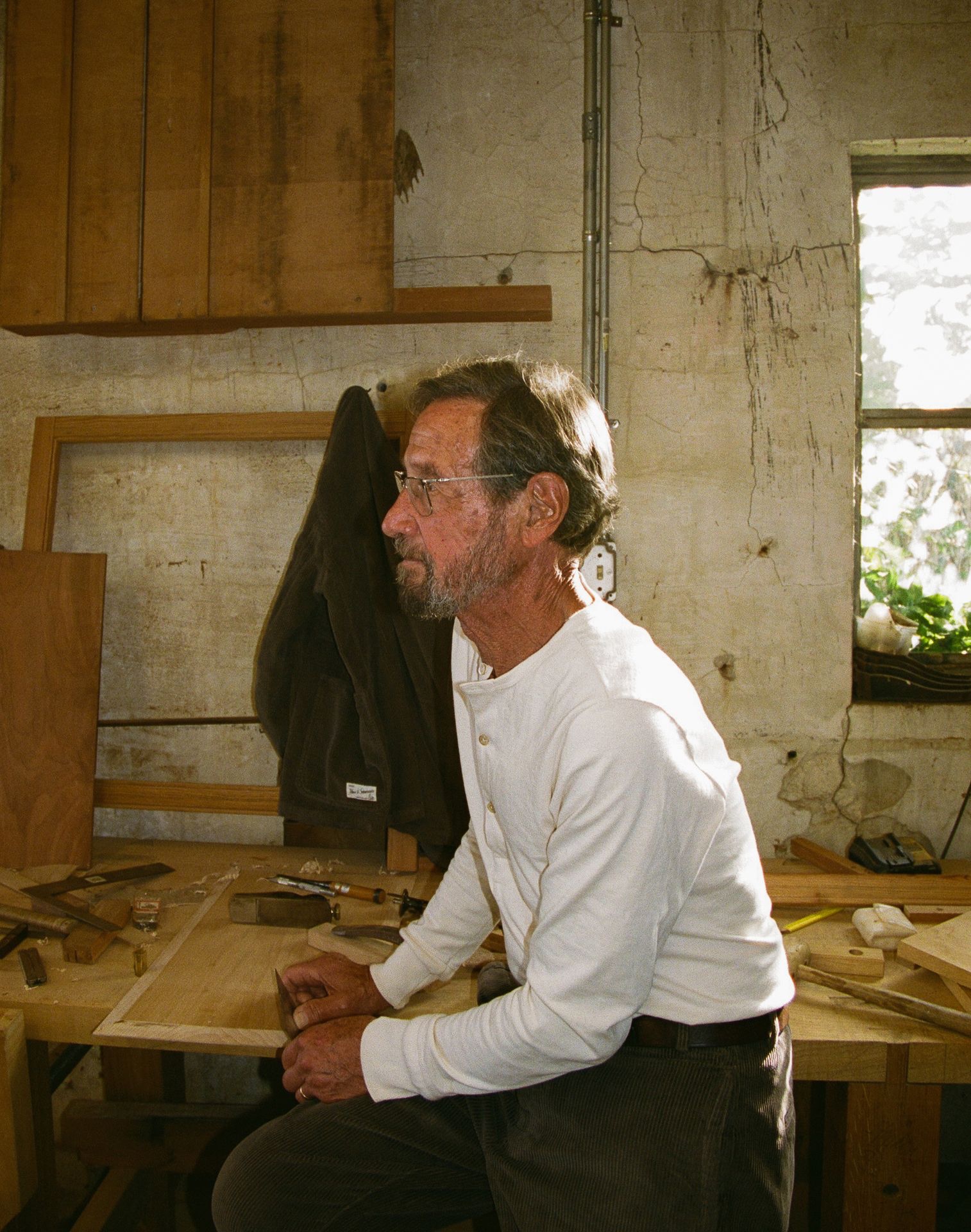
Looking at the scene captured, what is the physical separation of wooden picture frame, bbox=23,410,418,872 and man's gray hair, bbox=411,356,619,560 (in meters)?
0.96

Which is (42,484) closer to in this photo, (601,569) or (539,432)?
(601,569)

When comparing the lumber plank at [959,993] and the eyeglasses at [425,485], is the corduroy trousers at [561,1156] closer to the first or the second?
the lumber plank at [959,993]

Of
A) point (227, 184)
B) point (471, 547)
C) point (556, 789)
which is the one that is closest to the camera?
point (556, 789)

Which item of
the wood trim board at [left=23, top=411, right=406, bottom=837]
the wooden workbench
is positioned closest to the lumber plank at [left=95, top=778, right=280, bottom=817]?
the wood trim board at [left=23, top=411, right=406, bottom=837]

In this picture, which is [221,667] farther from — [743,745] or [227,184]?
[743,745]

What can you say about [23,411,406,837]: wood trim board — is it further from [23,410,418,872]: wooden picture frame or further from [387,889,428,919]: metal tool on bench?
[387,889,428,919]: metal tool on bench

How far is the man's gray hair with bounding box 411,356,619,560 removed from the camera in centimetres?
135

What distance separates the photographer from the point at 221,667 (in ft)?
8.25

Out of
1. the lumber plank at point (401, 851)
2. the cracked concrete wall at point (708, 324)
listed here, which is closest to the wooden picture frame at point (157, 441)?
the cracked concrete wall at point (708, 324)

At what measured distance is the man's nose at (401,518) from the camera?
143 centimetres

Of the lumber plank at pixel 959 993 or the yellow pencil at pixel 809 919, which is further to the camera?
the yellow pencil at pixel 809 919

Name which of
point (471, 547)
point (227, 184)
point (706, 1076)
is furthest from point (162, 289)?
point (706, 1076)

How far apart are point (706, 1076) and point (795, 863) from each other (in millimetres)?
1263

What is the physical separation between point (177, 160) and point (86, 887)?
1767mm
